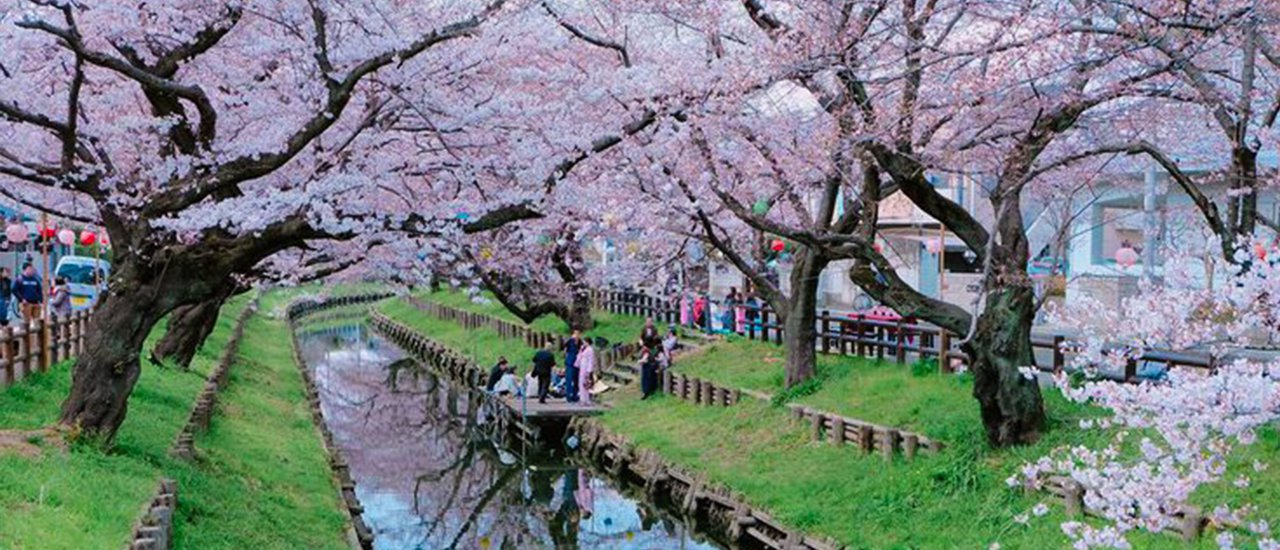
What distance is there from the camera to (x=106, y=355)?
12.8m

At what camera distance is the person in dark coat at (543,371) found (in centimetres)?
2473

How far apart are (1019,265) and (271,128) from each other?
863 centimetres

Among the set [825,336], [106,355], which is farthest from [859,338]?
[106,355]

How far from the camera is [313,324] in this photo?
66438 mm

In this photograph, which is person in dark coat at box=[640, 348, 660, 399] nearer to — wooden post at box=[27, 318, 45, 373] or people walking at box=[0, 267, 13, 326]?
wooden post at box=[27, 318, 45, 373]

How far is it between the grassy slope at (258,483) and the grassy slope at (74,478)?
54 centimetres

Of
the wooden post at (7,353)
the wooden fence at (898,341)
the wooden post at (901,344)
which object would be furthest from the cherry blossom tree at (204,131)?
the wooden post at (901,344)

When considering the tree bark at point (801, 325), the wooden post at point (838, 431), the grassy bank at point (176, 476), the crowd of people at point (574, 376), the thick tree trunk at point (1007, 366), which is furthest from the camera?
the crowd of people at point (574, 376)

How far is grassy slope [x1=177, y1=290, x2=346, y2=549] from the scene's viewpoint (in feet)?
40.9

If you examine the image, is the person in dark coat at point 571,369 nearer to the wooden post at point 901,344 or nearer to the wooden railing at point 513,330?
the wooden railing at point 513,330

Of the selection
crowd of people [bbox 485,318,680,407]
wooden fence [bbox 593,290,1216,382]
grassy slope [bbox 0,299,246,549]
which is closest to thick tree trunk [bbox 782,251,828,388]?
wooden fence [bbox 593,290,1216,382]

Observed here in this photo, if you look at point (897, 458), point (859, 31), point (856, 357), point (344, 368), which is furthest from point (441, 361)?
point (859, 31)

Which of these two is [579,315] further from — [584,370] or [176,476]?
[176,476]

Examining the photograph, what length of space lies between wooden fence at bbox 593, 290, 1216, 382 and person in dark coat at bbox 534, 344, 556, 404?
4588mm
